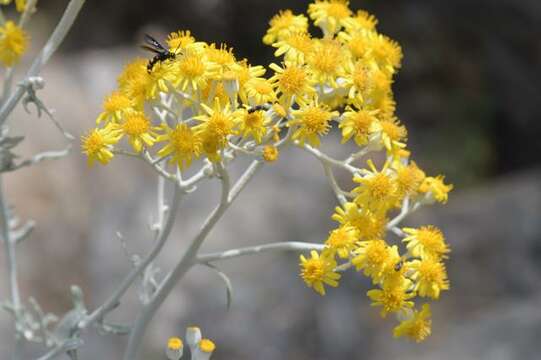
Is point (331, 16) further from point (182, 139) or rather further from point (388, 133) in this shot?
point (182, 139)

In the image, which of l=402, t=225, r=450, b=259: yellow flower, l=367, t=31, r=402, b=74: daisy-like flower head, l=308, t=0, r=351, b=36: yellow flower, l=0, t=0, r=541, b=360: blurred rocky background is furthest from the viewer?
l=0, t=0, r=541, b=360: blurred rocky background

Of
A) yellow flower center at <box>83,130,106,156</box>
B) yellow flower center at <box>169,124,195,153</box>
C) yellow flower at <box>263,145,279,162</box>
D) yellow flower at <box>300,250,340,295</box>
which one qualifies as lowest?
yellow flower at <box>300,250,340,295</box>

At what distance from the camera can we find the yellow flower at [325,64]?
7.25ft

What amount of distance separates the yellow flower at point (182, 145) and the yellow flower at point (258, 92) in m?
0.18

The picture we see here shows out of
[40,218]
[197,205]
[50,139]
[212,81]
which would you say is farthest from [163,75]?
[50,139]

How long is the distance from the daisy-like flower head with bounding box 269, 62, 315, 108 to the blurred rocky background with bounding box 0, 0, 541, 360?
3.28 metres

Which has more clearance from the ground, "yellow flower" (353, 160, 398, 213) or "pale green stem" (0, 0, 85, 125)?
"pale green stem" (0, 0, 85, 125)

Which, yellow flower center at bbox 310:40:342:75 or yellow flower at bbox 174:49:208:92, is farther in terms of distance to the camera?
yellow flower center at bbox 310:40:342:75

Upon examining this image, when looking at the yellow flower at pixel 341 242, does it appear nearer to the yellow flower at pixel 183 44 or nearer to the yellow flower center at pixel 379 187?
the yellow flower center at pixel 379 187

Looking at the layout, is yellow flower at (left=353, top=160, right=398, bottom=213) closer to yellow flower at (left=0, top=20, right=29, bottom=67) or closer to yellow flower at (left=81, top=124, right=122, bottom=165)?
yellow flower at (left=81, top=124, right=122, bottom=165)

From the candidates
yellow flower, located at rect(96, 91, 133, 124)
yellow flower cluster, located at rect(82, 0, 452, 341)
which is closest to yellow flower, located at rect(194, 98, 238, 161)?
yellow flower cluster, located at rect(82, 0, 452, 341)

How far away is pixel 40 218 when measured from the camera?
21.5 ft

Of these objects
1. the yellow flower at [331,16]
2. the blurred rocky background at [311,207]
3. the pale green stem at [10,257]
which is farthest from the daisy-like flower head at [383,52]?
the blurred rocky background at [311,207]

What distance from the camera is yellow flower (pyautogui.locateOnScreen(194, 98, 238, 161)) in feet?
6.68
